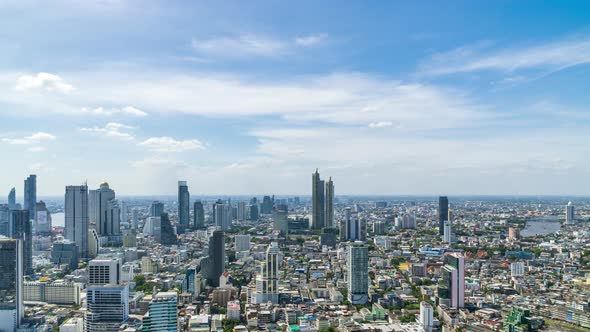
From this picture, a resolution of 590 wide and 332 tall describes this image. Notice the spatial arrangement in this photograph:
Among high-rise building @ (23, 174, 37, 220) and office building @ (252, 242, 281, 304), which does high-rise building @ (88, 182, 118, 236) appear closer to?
high-rise building @ (23, 174, 37, 220)

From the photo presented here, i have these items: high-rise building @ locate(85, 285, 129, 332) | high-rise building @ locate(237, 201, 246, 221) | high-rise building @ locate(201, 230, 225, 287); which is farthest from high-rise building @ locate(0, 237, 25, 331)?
high-rise building @ locate(237, 201, 246, 221)

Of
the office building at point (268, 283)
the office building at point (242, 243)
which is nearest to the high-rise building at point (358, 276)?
the office building at point (268, 283)

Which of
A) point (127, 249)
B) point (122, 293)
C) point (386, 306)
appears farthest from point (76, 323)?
point (127, 249)

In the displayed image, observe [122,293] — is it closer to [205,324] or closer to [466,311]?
[205,324]

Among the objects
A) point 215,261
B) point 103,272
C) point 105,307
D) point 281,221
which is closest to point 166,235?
point 281,221

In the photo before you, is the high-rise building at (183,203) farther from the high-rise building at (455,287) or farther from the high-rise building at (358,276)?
the high-rise building at (455,287)
